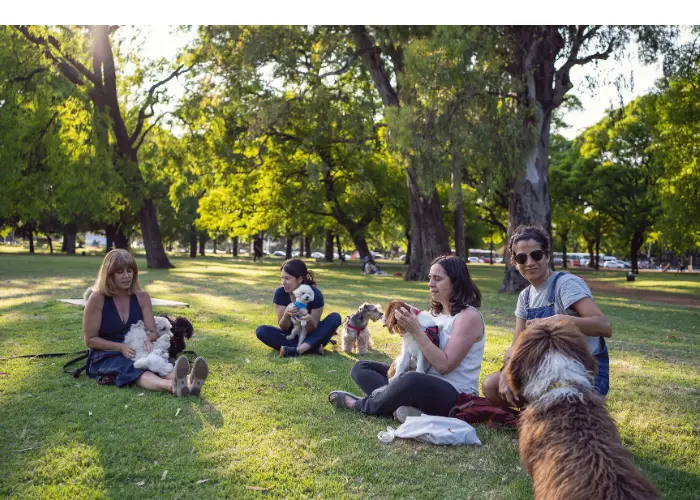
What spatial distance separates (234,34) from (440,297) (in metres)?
21.0

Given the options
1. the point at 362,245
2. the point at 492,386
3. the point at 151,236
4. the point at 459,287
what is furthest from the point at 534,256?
the point at 362,245

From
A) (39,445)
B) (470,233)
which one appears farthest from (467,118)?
(470,233)

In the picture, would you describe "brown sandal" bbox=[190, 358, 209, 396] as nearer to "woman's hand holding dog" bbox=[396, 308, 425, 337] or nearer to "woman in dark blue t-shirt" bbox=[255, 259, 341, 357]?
"woman's hand holding dog" bbox=[396, 308, 425, 337]

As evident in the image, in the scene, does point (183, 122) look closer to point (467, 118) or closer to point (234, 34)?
point (234, 34)

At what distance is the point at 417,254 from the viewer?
27953mm

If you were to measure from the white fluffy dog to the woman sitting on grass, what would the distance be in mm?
2418

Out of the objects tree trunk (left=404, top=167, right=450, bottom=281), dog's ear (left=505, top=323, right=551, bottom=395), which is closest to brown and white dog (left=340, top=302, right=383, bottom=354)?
dog's ear (left=505, top=323, right=551, bottom=395)

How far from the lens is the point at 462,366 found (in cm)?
510

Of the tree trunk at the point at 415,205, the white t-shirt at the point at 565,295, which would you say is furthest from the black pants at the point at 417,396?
the tree trunk at the point at 415,205

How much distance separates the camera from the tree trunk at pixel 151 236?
3281cm

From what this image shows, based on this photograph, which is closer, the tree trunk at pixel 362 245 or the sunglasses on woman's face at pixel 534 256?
the sunglasses on woman's face at pixel 534 256

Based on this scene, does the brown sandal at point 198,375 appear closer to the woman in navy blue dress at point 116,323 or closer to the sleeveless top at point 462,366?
the woman in navy blue dress at point 116,323

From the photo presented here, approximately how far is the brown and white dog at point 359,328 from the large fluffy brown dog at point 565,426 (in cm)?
484

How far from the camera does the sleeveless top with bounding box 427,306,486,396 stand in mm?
5066
